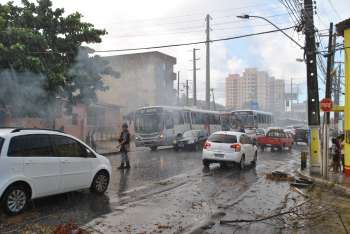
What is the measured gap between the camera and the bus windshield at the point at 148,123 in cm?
2702

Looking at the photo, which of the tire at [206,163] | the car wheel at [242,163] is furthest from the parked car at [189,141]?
the car wheel at [242,163]

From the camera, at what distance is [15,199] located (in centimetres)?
737

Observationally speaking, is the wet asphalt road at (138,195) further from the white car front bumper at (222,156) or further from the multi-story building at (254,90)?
the multi-story building at (254,90)

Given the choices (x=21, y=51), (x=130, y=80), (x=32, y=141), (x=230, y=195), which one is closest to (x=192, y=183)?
(x=230, y=195)

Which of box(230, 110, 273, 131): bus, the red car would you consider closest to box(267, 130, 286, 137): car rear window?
the red car

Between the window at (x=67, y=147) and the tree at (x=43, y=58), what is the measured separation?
7015mm

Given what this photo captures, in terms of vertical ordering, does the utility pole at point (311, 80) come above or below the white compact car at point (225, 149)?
above

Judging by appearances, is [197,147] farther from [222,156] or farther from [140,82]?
[140,82]

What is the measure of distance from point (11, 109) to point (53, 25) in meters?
4.42

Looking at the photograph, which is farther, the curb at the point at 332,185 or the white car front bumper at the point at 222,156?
the white car front bumper at the point at 222,156

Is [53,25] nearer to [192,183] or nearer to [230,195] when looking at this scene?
[192,183]

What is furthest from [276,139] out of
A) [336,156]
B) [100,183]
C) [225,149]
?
[100,183]

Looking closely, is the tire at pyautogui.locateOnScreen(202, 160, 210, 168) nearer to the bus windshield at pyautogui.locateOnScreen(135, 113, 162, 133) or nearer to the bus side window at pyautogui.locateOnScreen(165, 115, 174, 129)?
the bus windshield at pyautogui.locateOnScreen(135, 113, 162, 133)

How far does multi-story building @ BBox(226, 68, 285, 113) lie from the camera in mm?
75250
